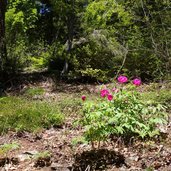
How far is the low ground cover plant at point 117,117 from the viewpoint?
4.82 metres

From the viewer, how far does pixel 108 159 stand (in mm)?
4965

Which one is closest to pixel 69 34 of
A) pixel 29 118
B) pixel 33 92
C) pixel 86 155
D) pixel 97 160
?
pixel 33 92

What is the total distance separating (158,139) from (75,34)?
12.2m

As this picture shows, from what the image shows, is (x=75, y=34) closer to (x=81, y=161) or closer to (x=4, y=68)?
(x=4, y=68)

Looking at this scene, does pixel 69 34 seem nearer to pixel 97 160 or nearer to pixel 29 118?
pixel 29 118

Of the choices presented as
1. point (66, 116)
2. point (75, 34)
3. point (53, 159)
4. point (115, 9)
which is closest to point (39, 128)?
point (66, 116)

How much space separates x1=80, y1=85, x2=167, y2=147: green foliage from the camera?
4816 millimetres

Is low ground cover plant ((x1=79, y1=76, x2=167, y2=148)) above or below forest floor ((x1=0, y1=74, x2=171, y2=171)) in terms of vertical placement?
above

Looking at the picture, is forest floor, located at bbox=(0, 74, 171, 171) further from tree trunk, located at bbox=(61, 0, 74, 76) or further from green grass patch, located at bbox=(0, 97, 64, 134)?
tree trunk, located at bbox=(61, 0, 74, 76)

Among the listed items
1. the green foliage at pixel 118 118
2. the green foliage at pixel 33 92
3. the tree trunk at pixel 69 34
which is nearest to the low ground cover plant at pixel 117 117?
the green foliage at pixel 118 118

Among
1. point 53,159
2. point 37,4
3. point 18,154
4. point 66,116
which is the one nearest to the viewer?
point 53,159

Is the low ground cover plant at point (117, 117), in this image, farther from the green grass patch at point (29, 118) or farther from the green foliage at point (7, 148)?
the green grass patch at point (29, 118)

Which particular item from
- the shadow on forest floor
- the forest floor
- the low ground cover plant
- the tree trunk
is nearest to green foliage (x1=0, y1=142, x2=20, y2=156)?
the forest floor

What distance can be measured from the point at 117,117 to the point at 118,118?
5 centimetres
